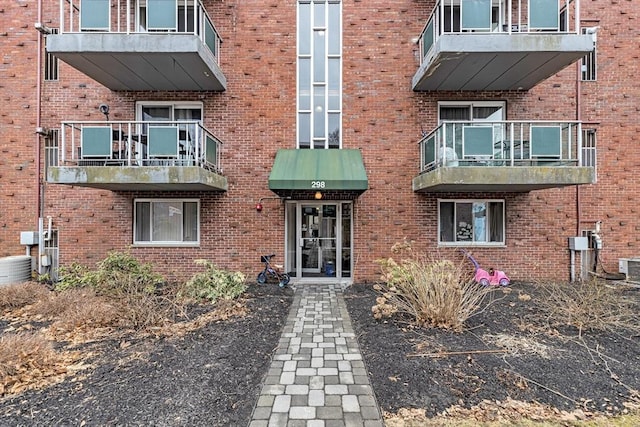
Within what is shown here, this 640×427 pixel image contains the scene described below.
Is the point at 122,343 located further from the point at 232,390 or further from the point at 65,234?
the point at 65,234

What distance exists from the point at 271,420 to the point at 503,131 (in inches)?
336

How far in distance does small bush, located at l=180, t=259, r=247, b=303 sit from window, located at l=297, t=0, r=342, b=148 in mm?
4496

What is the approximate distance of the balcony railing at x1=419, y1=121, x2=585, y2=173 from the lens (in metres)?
7.70

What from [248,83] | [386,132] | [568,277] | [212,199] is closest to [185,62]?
[248,83]

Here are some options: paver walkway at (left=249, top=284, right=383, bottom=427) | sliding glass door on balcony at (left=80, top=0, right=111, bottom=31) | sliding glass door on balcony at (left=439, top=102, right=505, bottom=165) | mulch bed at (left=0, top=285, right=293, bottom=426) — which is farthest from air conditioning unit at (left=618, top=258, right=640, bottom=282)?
sliding glass door on balcony at (left=80, top=0, right=111, bottom=31)

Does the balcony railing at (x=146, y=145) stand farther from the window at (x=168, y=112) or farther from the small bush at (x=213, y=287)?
the small bush at (x=213, y=287)

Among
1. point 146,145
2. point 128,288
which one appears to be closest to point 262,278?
point 128,288

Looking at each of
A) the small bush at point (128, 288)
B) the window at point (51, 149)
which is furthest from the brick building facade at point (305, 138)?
the small bush at point (128, 288)

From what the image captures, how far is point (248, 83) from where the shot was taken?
9703 millimetres

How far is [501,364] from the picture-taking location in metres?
4.42

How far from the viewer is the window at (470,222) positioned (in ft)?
32.0

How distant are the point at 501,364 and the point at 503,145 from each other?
5644 millimetres

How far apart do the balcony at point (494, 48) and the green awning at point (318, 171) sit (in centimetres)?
327

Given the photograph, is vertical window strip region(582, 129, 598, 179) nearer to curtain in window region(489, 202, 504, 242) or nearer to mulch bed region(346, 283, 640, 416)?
curtain in window region(489, 202, 504, 242)
